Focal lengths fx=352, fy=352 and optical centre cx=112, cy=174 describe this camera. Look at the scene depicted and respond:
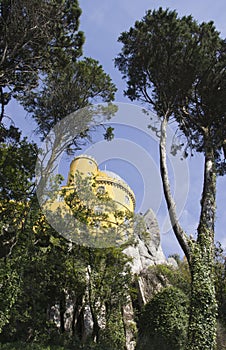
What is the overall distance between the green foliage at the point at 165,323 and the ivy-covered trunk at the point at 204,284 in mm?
2326

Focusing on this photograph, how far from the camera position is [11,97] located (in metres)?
10.1

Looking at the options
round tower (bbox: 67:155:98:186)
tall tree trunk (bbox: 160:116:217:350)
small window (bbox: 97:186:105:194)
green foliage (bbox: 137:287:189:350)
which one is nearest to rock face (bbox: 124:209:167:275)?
round tower (bbox: 67:155:98:186)

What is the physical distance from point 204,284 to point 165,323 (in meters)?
3.20

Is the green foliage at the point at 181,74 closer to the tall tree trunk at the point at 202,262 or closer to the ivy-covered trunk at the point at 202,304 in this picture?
the tall tree trunk at the point at 202,262

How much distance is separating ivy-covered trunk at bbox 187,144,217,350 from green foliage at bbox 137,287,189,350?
7.63 ft

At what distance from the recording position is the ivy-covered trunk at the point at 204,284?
7094 millimetres

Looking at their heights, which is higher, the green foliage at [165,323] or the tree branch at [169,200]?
the tree branch at [169,200]

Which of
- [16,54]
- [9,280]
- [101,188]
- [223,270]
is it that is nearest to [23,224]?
[9,280]

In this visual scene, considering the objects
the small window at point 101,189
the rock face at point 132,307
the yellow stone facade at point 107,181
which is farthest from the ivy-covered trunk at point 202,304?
the small window at point 101,189

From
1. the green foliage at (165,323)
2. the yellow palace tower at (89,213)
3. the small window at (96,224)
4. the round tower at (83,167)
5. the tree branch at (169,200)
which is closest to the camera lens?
the tree branch at (169,200)

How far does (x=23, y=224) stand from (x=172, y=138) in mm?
4988

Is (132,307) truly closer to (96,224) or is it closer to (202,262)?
(96,224)

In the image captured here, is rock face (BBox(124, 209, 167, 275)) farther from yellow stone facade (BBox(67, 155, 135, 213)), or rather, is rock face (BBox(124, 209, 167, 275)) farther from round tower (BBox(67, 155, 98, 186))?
round tower (BBox(67, 155, 98, 186))

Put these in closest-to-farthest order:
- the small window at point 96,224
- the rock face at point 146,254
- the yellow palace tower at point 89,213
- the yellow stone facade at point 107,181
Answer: the yellow palace tower at point 89,213 < the small window at point 96,224 < the yellow stone facade at point 107,181 < the rock face at point 146,254
